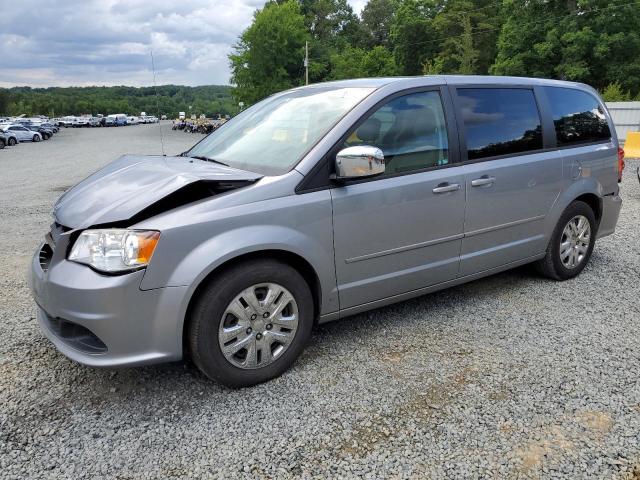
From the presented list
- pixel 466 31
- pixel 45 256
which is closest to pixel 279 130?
pixel 45 256

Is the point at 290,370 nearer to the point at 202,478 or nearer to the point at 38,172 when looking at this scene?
the point at 202,478

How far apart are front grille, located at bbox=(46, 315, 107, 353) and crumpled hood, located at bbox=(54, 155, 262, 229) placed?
54 cm

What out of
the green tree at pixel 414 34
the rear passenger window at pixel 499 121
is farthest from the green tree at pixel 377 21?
the rear passenger window at pixel 499 121

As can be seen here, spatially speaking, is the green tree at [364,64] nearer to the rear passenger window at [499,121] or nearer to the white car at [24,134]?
the white car at [24,134]

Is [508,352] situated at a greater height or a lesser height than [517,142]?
lesser

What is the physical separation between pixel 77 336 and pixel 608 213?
467cm

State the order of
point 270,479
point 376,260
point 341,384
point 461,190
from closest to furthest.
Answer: point 270,479 → point 341,384 → point 376,260 → point 461,190

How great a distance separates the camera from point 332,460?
243cm

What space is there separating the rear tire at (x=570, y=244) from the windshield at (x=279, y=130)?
7.56ft

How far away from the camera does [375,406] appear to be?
112 inches

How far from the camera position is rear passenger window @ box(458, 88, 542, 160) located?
3.85 m

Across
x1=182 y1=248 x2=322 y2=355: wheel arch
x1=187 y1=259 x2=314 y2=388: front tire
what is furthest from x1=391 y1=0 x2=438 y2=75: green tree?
x1=187 y1=259 x2=314 y2=388: front tire

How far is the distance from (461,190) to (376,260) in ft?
2.85

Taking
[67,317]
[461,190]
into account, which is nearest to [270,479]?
[67,317]
